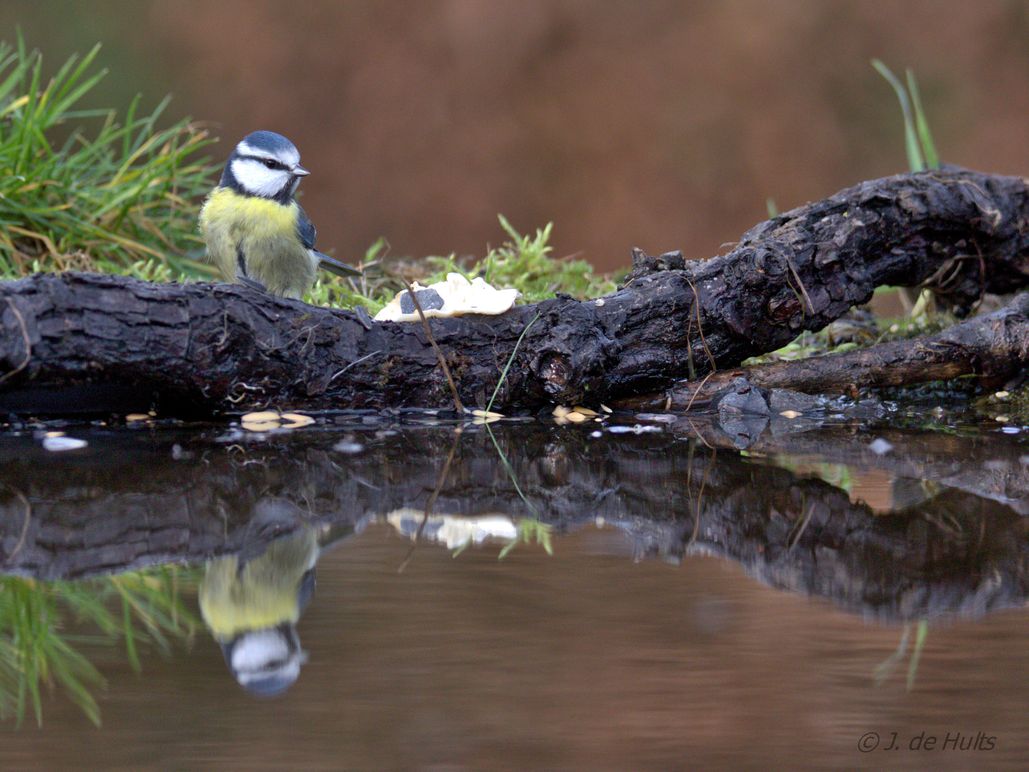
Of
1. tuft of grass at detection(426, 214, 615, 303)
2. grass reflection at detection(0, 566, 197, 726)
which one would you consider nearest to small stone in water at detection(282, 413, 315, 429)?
grass reflection at detection(0, 566, 197, 726)

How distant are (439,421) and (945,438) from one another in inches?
54.9

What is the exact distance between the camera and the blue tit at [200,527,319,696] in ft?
4.69

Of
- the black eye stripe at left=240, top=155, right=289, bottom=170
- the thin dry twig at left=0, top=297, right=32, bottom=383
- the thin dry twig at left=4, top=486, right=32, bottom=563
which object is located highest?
the black eye stripe at left=240, top=155, right=289, bottom=170

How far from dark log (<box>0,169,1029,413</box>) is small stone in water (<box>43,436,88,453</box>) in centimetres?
14

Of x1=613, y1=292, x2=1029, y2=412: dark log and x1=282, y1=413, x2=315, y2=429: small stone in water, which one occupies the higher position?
x1=613, y1=292, x2=1029, y2=412: dark log

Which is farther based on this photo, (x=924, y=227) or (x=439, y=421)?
(x=924, y=227)

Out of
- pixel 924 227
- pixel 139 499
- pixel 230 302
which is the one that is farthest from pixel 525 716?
pixel 924 227

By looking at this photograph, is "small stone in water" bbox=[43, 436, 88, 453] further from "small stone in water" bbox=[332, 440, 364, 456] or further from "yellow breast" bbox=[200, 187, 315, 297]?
"yellow breast" bbox=[200, 187, 315, 297]

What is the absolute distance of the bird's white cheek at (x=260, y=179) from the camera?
3.81m

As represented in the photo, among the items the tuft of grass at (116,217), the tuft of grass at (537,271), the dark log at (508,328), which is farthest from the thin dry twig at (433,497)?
the tuft of grass at (537,271)

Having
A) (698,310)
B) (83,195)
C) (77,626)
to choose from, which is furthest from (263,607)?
(83,195)

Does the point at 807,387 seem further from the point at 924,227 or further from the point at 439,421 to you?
the point at 439,421

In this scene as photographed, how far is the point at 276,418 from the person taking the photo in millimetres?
3355

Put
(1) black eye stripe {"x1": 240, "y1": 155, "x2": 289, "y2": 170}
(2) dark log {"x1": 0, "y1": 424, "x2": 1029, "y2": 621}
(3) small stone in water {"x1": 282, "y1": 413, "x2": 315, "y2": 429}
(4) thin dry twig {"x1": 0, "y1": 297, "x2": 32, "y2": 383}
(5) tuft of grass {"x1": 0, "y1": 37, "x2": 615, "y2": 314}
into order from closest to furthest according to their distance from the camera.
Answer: (2) dark log {"x1": 0, "y1": 424, "x2": 1029, "y2": 621} < (4) thin dry twig {"x1": 0, "y1": 297, "x2": 32, "y2": 383} < (3) small stone in water {"x1": 282, "y1": 413, "x2": 315, "y2": 429} < (1) black eye stripe {"x1": 240, "y1": 155, "x2": 289, "y2": 170} < (5) tuft of grass {"x1": 0, "y1": 37, "x2": 615, "y2": 314}
